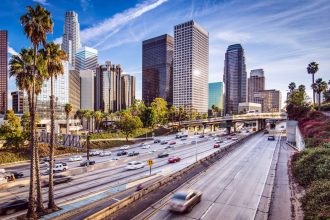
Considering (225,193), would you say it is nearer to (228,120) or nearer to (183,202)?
(183,202)

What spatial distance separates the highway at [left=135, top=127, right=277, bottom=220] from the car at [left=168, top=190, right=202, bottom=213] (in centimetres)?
45

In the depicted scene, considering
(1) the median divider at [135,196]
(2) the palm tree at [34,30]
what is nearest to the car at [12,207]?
(2) the palm tree at [34,30]

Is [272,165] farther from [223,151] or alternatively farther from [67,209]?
[67,209]

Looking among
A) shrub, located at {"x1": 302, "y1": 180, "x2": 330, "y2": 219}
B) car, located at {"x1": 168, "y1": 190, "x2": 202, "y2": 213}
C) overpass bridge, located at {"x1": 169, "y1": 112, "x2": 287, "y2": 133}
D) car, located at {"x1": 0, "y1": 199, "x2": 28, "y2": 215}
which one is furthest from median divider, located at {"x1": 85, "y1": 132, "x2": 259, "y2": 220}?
overpass bridge, located at {"x1": 169, "y1": 112, "x2": 287, "y2": 133}

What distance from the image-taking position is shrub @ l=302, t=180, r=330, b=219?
632 inches

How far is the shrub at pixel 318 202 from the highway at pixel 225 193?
4159 mm

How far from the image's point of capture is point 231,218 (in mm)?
18156

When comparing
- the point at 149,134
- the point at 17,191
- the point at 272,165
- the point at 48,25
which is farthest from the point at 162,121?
the point at 48,25

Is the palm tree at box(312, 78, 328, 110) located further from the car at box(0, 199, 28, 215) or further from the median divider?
the car at box(0, 199, 28, 215)

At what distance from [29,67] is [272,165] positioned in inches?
1549

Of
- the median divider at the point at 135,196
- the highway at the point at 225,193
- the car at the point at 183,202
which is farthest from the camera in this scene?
the highway at the point at 225,193

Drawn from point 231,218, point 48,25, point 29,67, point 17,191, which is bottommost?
point 17,191

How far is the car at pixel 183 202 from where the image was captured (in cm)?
1870

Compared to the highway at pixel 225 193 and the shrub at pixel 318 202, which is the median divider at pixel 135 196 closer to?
the highway at pixel 225 193
